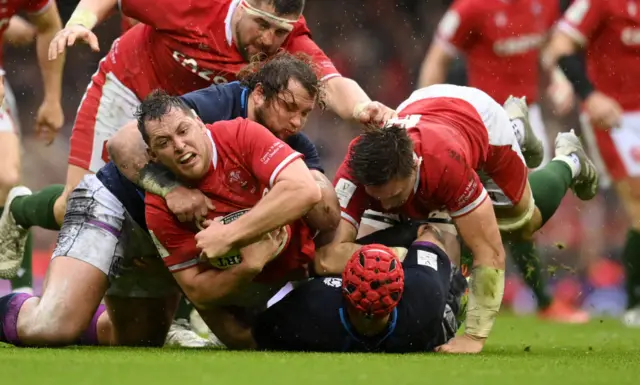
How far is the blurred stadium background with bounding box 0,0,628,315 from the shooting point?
12430 millimetres

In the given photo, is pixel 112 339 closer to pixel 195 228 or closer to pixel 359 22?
pixel 195 228

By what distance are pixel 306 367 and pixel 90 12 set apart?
2635 mm

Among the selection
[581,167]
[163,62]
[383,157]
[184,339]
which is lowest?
[184,339]

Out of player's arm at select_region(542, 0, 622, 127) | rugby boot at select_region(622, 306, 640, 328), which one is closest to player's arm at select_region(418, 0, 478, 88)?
player's arm at select_region(542, 0, 622, 127)

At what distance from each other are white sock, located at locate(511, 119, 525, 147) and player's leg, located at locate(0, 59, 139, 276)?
2252 millimetres

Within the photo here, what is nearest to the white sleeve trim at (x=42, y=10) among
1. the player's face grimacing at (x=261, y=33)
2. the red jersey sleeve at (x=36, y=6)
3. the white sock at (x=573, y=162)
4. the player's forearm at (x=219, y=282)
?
the red jersey sleeve at (x=36, y=6)

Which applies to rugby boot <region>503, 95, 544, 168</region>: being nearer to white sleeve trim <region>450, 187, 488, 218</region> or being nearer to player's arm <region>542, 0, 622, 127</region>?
player's arm <region>542, 0, 622, 127</region>

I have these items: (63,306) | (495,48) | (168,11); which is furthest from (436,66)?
(63,306)

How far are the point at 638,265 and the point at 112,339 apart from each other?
4.25m

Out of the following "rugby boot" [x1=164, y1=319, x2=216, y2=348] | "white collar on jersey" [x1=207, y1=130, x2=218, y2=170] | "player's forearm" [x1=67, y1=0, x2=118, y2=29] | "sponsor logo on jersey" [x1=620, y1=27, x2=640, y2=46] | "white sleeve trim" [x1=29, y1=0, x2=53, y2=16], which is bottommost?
"rugby boot" [x1=164, y1=319, x2=216, y2=348]

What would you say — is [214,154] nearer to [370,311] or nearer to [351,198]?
[351,198]

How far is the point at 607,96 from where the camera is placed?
9.54 meters

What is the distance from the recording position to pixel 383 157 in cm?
568

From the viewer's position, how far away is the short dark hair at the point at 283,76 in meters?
5.79
